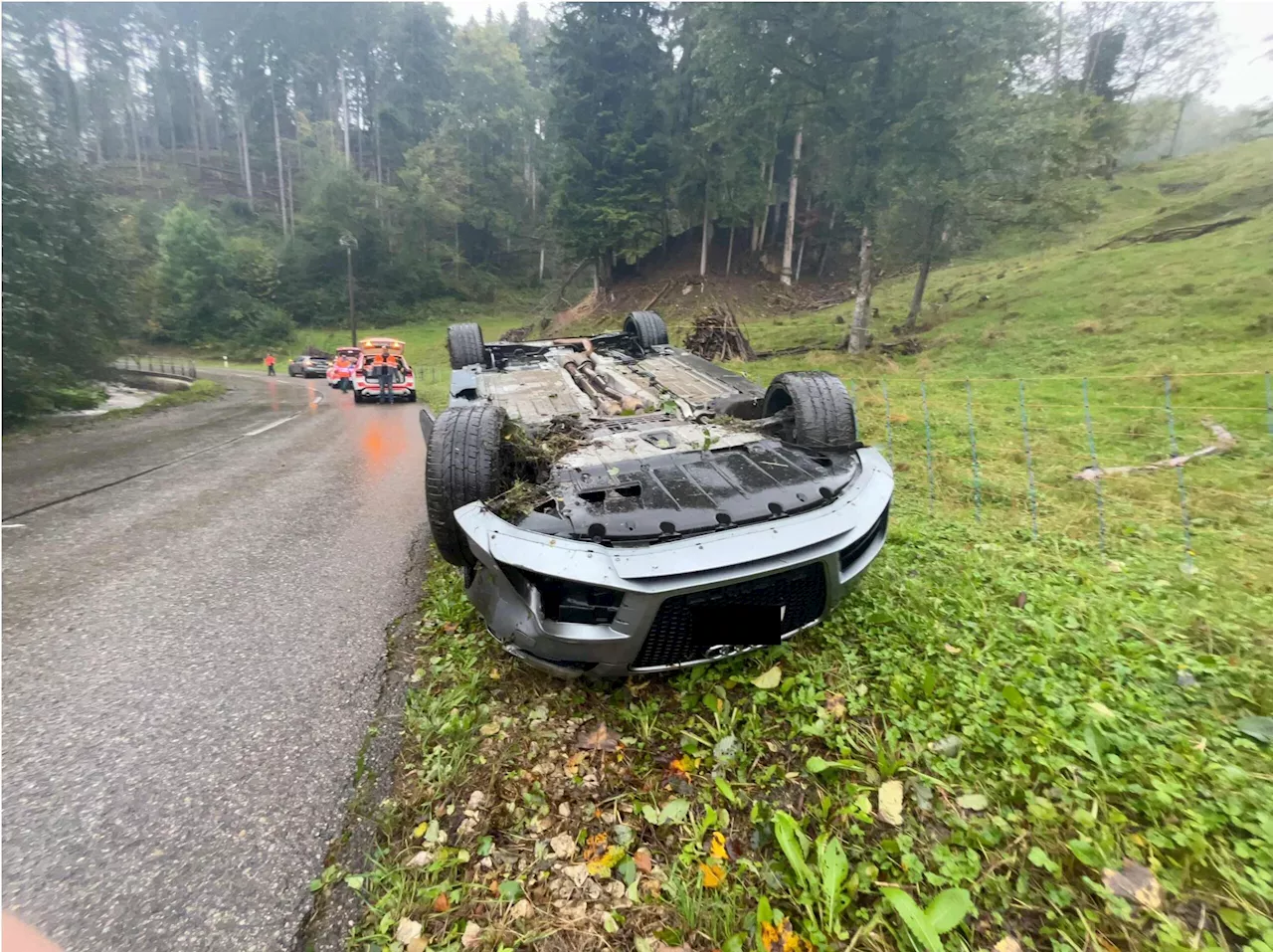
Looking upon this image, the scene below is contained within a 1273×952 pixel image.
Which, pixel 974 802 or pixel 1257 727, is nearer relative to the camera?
pixel 974 802

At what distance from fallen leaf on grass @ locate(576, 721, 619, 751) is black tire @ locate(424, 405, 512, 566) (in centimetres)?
100

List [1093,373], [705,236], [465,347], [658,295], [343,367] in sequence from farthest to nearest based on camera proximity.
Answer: [658,295], [705,236], [343,367], [1093,373], [465,347]

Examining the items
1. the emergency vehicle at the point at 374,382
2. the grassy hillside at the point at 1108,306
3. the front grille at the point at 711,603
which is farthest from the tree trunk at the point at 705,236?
the front grille at the point at 711,603

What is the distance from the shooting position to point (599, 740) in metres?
2.29

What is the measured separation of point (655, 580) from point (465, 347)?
4630 mm

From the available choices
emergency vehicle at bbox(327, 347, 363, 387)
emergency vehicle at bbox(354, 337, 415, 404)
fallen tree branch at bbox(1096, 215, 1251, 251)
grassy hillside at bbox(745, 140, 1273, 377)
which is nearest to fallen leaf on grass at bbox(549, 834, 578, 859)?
grassy hillside at bbox(745, 140, 1273, 377)

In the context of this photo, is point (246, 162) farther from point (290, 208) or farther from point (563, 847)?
point (563, 847)

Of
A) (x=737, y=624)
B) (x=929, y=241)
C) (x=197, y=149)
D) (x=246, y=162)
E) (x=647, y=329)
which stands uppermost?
(x=197, y=149)

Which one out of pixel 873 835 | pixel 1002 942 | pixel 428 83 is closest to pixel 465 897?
pixel 873 835

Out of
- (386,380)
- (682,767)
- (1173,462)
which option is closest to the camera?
(682,767)

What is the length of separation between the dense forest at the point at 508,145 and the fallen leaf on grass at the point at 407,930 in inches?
467

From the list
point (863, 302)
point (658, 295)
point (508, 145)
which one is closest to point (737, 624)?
point (863, 302)

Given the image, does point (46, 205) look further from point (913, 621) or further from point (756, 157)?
point (756, 157)

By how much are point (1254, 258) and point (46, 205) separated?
2273 centimetres
